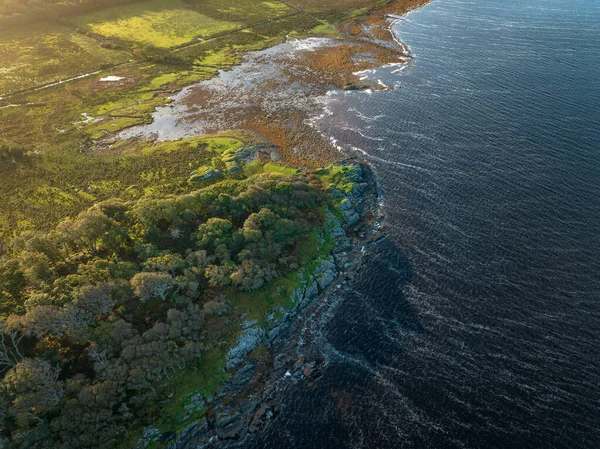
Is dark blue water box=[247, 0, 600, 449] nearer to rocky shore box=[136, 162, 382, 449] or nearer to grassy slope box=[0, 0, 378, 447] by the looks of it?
rocky shore box=[136, 162, 382, 449]

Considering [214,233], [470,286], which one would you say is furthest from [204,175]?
[470,286]

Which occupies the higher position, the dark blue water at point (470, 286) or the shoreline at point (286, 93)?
the shoreline at point (286, 93)

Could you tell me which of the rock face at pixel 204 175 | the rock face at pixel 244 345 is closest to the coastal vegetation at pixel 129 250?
the rock face at pixel 204 175

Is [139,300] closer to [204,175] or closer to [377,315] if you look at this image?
[204,175]

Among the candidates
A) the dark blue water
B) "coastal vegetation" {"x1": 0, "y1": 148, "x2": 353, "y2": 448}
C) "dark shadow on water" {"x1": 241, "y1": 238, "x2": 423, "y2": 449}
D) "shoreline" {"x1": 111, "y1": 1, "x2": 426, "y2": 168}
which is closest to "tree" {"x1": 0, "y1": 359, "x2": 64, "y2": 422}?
"coastal vegetation" {"x1": 0, "y1": 148, "x2": 353, "y2": 448}

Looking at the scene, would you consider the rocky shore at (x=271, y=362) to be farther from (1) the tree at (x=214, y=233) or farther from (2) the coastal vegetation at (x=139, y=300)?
(1) the tree at (x=214, y=233)

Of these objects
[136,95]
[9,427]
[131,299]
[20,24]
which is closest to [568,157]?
[131,299]
